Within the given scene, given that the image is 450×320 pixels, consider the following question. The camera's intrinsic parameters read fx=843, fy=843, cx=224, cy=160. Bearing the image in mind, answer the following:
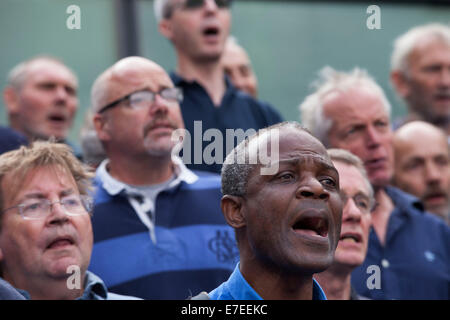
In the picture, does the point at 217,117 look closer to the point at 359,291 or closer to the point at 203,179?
the point at 203,179

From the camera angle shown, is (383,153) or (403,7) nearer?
(383,153)

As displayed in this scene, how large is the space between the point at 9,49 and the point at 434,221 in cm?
341

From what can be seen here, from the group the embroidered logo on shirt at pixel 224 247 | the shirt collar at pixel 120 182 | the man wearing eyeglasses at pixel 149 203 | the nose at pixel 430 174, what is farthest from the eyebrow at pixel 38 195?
the nose at pixel 430 174

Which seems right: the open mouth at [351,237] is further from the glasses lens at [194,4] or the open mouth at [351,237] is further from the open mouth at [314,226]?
the glasses lens at [194,4]

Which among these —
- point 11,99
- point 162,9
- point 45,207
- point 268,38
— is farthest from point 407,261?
point 268,38

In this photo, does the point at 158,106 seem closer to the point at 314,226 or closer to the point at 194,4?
the point at 194,4

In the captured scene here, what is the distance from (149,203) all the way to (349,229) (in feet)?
3.18

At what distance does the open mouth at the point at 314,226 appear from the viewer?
8.89ft

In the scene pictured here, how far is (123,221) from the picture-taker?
3904 millimetres

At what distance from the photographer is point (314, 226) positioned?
273 centimetres

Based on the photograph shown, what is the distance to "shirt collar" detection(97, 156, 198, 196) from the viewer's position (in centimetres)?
403

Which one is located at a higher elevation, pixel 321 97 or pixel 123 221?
pixel 321 97

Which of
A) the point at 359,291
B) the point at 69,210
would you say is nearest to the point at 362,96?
the point at 359,291
